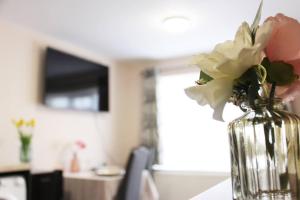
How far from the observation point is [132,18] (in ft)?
8.48

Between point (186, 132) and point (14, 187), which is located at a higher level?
point (186, 132)

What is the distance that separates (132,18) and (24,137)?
1.44 m

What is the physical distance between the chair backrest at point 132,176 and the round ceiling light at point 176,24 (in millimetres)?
1217

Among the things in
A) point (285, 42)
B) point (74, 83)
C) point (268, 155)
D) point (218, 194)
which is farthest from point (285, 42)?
point (74, 83)

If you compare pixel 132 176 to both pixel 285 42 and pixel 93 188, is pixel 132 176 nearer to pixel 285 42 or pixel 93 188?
pixel 93 188

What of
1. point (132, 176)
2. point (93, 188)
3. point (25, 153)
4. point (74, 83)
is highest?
point (74, 83)

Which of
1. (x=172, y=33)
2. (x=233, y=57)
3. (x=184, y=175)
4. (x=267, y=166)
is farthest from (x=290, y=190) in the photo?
(x=184, y=175)

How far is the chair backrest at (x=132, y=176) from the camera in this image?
236cm

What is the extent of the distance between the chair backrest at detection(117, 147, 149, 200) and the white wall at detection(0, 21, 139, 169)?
0.98 metres

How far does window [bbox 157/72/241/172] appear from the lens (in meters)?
3.55

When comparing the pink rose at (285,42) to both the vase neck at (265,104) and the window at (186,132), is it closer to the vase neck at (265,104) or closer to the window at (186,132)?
the vase neck at (265,104)

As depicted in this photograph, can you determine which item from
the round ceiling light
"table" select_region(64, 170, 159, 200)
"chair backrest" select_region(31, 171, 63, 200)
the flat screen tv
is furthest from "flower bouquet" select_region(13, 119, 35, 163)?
the round ceiling light

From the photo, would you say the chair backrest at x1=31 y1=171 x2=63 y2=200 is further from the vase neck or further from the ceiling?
the vase neck

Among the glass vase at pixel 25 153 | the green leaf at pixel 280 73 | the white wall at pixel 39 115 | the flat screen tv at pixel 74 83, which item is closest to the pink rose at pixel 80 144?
the white wall at pixel 39 115
